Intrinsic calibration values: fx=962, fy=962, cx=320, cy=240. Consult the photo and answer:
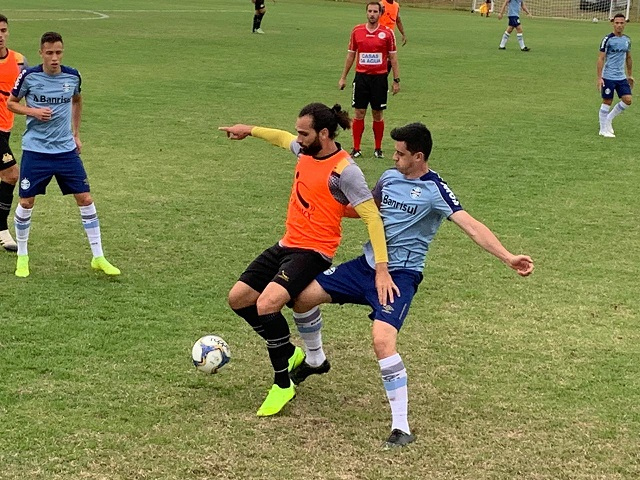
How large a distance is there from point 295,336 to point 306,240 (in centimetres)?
146

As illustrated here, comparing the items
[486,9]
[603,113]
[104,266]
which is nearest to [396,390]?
[104,266]

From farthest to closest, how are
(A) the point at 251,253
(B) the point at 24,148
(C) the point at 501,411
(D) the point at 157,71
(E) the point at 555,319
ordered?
(D) the point at 157,71 → (A) the point at 251,253 → (B) the point at 24,148 → (E) the point at 555,319 → (C) the point at 501,411

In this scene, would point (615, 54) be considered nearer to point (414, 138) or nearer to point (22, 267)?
point (22, 267)

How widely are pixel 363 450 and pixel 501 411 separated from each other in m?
1.11

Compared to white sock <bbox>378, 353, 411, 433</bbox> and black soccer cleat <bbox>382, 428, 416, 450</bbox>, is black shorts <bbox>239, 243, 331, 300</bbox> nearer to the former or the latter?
white sock <bbox>378, 353, 411, 433</bbox>

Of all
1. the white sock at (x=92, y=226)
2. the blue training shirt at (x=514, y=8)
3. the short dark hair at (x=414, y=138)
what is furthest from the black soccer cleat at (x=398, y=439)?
the blue training shirt at (x=514, y=8)

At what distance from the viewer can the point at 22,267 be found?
29.4ft

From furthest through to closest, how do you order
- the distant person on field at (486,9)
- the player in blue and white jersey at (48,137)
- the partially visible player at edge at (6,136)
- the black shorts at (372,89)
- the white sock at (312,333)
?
the distant person on field at (486,9) → the black shorts at (372,89) → the partially visible player at edge at (6,136) → the player in blue and white jersey at (48,137) → the white sock at (312,333)

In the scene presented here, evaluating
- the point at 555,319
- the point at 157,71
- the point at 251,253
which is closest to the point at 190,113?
the point at 157,71

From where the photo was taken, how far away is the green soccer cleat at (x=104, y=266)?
354 inches

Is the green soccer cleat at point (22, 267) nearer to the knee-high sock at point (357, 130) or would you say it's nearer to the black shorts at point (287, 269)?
the black shorts at point (287, 269)

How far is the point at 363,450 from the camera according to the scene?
19.0 feet

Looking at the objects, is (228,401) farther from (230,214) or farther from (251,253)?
(230,214)

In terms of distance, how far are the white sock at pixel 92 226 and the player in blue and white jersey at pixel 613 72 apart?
11.0 meters
